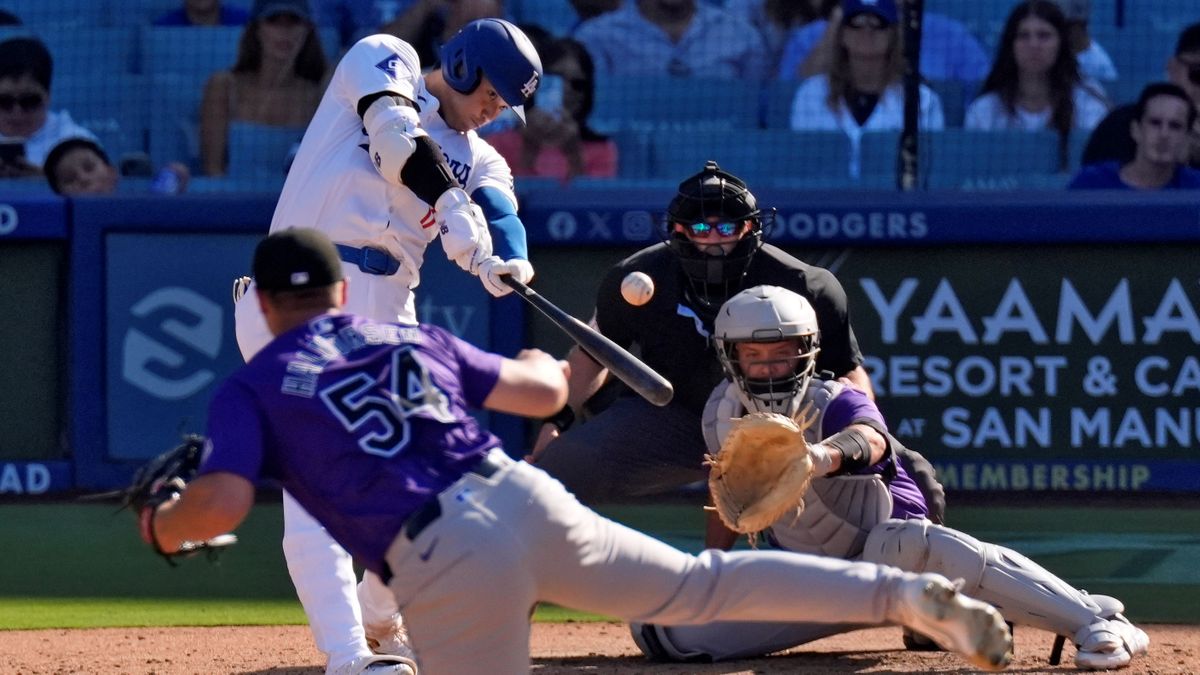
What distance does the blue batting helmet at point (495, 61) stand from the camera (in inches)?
189

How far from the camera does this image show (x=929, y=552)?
448cm

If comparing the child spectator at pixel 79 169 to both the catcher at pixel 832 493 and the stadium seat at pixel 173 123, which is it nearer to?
the stadium seat at pixel 173 123

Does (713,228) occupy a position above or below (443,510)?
above

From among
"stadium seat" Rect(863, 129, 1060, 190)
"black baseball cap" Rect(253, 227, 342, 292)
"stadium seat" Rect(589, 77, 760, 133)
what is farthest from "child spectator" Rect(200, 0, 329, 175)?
"black baseball cap" Rect(253, 227, 342, 292)

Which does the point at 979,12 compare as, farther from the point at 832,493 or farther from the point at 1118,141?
the point at 832,493

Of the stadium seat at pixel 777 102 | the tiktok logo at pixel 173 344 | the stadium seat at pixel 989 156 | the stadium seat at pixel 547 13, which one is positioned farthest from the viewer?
the stadium seat at pixel 547 13

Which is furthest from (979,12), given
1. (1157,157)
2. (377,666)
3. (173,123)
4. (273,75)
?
(377,666)

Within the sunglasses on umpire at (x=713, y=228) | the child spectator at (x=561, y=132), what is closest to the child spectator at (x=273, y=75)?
Answer: the child spectator at (x=561, y=132)

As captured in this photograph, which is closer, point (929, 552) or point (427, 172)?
point (929, 552)

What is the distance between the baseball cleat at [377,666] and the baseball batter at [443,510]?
93cm

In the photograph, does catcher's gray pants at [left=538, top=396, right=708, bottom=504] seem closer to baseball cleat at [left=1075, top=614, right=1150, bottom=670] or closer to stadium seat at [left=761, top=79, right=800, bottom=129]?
baseball cleat at [left=1075, top=614, right=1150, bottom=670]

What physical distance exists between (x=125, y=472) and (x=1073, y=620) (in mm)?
4909

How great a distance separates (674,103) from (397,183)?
6.16 meters

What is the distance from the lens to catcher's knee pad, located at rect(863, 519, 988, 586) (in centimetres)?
446
